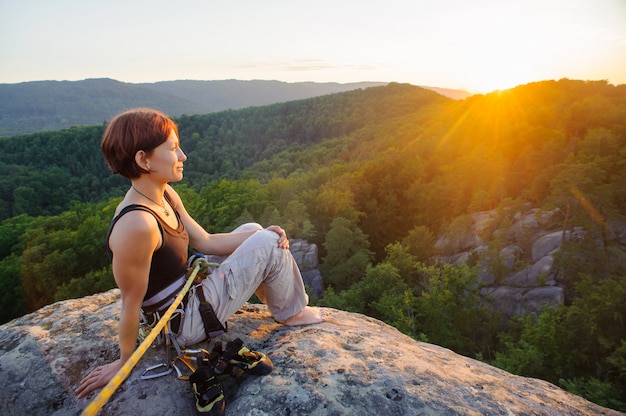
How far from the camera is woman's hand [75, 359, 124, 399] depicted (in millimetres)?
2791

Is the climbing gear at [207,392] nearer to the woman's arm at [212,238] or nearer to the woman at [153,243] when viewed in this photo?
the woman at [153,243]

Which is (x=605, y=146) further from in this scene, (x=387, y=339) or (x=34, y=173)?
(x=34, y=173)

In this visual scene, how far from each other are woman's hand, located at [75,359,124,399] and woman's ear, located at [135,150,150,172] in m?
1.51

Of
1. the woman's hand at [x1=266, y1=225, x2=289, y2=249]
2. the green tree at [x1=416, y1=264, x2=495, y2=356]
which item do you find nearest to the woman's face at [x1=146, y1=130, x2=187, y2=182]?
the woman's hand at [x1=266, y1=225, x2=289, y2=249]

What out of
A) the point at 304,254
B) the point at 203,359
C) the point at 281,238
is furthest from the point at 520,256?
the point at 203,359

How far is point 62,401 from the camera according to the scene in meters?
2.87

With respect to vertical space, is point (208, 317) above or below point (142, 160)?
below

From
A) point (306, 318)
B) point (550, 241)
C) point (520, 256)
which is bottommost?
point (520, 256)

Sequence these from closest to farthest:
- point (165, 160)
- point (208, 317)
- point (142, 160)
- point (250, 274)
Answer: point (142, 160), point (165, 160), point (208, 317), point (250, 274)

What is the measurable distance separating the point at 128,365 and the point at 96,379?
0.99 metres

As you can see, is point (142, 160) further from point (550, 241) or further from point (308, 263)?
point (550, 241)

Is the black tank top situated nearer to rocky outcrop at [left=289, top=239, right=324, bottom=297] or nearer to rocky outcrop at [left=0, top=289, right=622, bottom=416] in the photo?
rocky outcrop at [left=0, top=289, right=622, bottom=416]

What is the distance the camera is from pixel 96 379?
9.25 ft

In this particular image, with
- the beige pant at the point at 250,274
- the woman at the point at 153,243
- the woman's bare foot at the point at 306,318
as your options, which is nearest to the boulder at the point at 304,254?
the woman's bare foot at the point at 306,318
